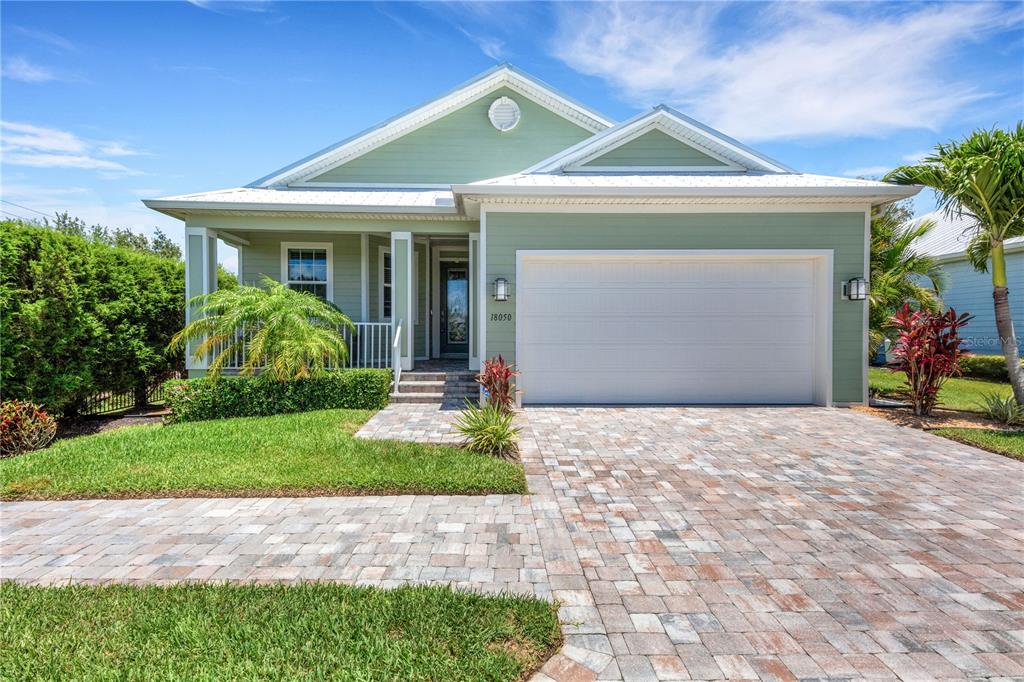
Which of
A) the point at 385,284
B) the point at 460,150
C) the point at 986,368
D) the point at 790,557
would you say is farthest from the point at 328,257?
the point at 986,368

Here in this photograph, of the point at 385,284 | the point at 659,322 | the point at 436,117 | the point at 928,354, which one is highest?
the point at 436,117

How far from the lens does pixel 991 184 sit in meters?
7.25

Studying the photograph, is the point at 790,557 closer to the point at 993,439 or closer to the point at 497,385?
the point at 497,385

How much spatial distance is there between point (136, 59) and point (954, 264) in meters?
21.9

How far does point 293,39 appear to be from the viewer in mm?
8164

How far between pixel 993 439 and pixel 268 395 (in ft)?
34.0

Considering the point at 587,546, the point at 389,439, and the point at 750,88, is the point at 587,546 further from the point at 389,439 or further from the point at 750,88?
the point at 750,88

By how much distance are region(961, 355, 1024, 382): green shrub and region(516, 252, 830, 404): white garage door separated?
7.15m

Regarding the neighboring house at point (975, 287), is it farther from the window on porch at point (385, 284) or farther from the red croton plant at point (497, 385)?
the window on porch at point (385, 284)

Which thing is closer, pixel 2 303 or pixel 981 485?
pixel 981 485

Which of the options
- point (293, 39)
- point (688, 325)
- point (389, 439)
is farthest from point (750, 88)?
point (389, 439)

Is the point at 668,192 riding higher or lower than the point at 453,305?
higher

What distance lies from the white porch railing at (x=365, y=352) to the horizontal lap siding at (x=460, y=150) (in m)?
3.77

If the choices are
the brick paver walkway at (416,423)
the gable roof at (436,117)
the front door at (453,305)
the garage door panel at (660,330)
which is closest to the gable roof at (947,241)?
the garage door panel at (660,330)
